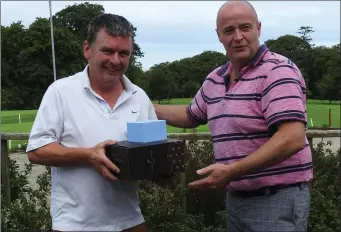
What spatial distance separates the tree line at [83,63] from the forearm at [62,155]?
3.17 feet

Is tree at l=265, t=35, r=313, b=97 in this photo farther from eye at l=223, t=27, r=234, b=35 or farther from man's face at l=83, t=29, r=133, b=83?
man's face at l=83, t=29, r=133, b=83

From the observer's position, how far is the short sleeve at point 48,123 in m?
2.43

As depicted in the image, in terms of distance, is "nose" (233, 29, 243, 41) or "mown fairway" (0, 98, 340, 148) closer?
"nose" (233, 29, 243, 41)

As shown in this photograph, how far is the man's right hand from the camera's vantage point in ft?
7.64

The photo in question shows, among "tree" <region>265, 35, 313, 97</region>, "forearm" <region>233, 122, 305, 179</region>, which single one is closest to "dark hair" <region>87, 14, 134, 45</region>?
"forearm" <region>233, 122, 305, 179</region>

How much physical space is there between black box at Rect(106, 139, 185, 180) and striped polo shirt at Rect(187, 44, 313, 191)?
0.90 ft

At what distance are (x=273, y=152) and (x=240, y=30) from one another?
0.66 m

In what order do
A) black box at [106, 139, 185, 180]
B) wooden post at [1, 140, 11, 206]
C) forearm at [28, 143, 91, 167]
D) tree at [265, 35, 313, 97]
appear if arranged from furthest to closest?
wooden post at [1, 140, 11, 206] → tree at [265, 35, 313, 97] → forearm at [28, 143, 91, 167] → black box at [106, 139, 185, 180]

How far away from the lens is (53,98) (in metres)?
2.48

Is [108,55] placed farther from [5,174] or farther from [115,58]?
[5,174]

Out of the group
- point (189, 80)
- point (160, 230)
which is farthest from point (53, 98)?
point (160, 230)

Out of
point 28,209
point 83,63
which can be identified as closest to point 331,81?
point 83,63

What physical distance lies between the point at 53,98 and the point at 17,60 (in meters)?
4.15

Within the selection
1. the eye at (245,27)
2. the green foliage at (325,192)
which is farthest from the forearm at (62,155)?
the green foliage at (325,192)
